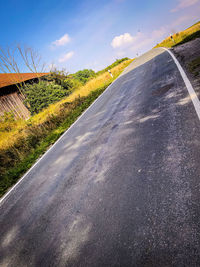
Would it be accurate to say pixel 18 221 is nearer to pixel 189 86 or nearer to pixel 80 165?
pixel 80 165

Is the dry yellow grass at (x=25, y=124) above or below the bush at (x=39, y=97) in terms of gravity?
below

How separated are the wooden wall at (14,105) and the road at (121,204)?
16679 millimetres

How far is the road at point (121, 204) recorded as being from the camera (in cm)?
184

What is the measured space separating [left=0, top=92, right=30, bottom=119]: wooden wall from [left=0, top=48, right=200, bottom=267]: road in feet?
54.7

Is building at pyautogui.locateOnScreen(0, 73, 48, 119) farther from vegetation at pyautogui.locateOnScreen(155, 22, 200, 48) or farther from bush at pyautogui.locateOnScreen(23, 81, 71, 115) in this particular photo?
vegetation at pyautogui.locateOnScreen(155, 22, 200, 48)

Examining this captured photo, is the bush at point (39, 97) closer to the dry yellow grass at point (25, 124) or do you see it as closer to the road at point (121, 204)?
the dry yellow grass at point (25, 124)

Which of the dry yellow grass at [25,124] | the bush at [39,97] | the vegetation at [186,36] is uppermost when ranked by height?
the bush at [39,97]

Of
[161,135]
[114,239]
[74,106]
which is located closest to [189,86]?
[161,135]

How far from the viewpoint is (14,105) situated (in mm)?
19406

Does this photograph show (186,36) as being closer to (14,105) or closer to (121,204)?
(14,105)

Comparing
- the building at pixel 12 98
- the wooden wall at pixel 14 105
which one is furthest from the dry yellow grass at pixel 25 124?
the building at pixel 12 98

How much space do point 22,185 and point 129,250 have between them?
4.37 metres

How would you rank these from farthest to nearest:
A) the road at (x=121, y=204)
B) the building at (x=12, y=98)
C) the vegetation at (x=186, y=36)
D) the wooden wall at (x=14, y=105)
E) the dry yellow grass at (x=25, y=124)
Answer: the building at (x=12, y=98)
the wooden wall at (x=14, y=105)
the vegetation at (x=186, y=36)
the dry yellow grass at (x=25, y=124)
the road at (x=121, y=204)

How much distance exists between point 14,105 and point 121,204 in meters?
20.8
